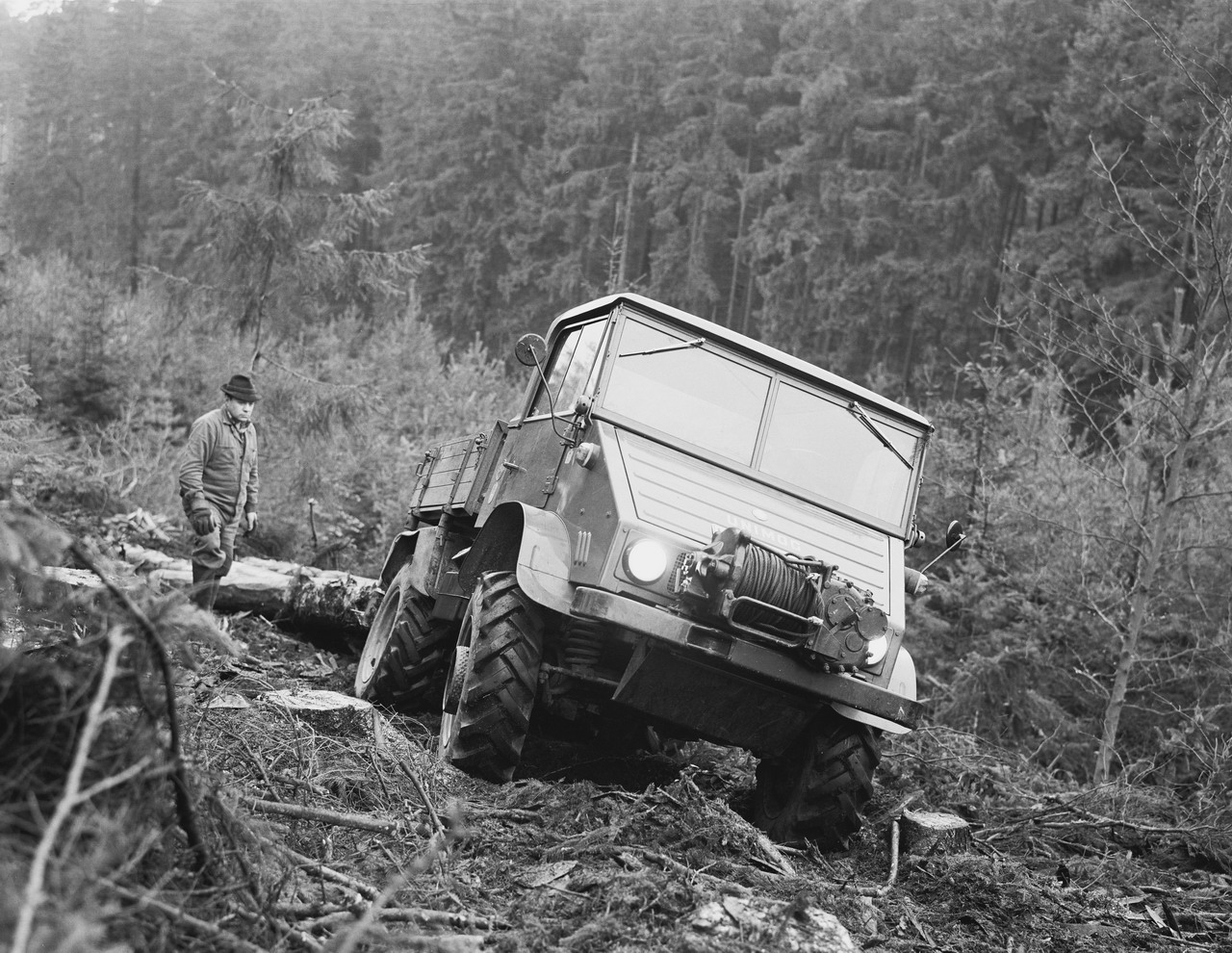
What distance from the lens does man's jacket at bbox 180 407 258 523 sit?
859 cm

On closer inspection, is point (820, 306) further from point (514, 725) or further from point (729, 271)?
point (514, 725)

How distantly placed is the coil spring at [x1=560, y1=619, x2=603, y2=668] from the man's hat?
13.5 ft

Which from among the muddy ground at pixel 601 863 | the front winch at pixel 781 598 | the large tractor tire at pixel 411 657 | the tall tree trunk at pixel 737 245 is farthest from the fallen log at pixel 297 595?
the tall tree trunk at pixel 737 245

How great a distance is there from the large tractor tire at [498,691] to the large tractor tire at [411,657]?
71.6 inches

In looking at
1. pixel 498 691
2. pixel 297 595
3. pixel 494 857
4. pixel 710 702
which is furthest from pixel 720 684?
pixel 297 595

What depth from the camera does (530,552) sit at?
5473 millimetres

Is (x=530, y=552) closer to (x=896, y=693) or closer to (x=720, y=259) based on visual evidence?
(x=896, y=693)

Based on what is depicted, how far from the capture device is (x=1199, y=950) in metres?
4.95

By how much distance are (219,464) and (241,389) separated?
1.91ft

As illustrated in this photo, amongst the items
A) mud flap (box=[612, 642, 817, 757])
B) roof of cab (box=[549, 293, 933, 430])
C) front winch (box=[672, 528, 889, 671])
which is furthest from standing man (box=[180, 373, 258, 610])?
front winch (box=[672, 528, 889, 671])

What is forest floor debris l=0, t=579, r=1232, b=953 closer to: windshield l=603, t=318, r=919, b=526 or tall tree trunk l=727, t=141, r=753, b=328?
windshield l=603, t=318, r=919, b=526

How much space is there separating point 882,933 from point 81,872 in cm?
306

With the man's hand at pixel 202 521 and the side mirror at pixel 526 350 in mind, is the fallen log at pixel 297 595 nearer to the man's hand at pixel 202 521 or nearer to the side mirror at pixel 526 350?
the man's hand at pixel 202 521

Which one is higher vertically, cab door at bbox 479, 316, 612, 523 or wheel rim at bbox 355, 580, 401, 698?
cab door at bbox 479, 316, 612, 523
